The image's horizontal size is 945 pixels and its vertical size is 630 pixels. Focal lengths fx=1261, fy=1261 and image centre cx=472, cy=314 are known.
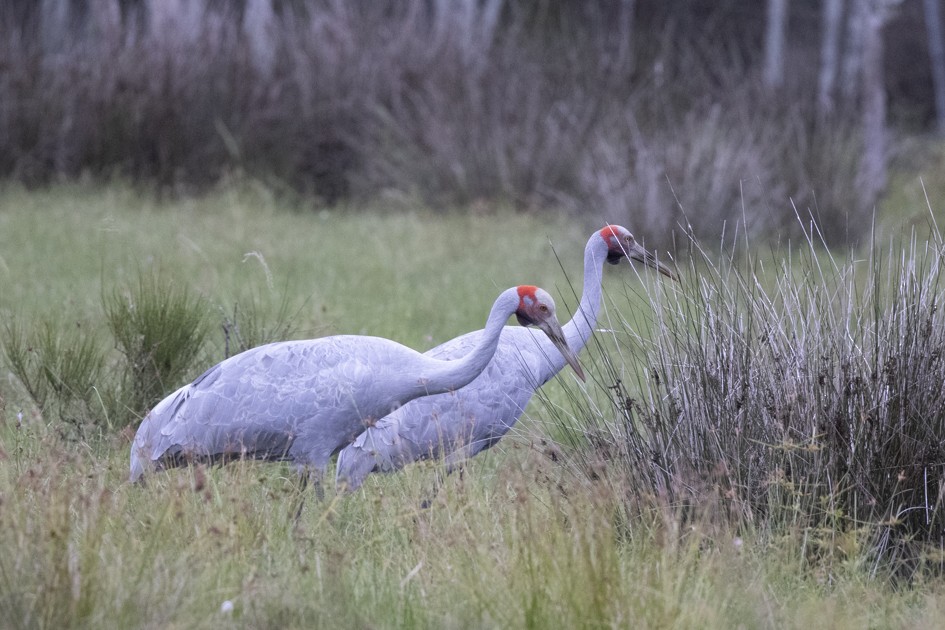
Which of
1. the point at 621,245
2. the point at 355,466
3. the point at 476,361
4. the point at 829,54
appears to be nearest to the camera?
the point at 476,361

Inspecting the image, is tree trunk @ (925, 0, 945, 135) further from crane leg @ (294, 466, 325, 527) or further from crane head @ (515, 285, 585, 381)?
crane leg @ (294, 466, 325, 527)

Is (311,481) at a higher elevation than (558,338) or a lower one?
lower

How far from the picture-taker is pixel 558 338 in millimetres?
4363

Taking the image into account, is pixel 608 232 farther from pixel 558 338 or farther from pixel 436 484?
pixel 436 484

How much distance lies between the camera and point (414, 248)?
9477 mm

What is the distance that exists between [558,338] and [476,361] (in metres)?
0.32

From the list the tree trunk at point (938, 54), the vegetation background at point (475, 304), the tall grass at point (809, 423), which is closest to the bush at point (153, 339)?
the vegetation background at point (475, 304)

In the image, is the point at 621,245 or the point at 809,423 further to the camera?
the point at 621,245

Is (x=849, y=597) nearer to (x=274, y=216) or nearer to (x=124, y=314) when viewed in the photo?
(x=124, y=314)

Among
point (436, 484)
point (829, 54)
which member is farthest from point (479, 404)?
point (829, 54)

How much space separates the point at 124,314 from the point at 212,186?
6.31 m

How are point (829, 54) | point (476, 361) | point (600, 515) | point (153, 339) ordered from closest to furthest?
point (600, 515) → point (476, 361) → point (153, 339) → point (829, 54)

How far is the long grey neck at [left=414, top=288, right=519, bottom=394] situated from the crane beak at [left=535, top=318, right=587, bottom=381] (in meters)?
0.12

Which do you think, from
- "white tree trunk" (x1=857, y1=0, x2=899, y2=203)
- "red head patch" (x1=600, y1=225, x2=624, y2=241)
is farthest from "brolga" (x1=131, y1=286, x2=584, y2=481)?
"white tree trunk" (x1=857, y1=0, x2=899, y2=203)
